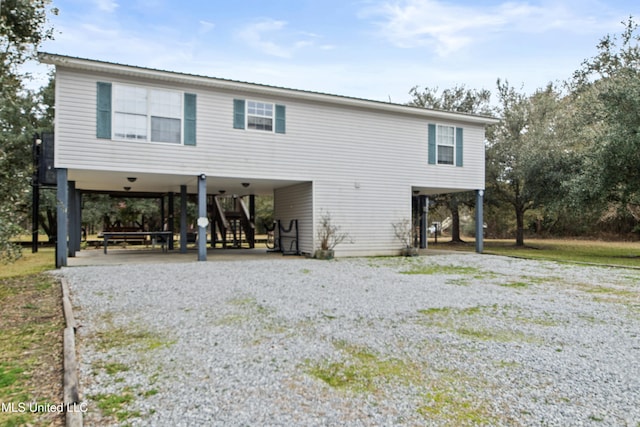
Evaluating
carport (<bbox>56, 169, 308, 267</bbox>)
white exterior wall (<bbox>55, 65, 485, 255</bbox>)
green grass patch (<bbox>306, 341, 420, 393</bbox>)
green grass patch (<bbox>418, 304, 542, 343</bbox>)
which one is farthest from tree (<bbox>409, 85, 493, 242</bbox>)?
green grass patch (<bbox>306, 341, 420, 393</bbox>)

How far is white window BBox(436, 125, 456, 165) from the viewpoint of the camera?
13.6m

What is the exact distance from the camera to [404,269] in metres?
9.57

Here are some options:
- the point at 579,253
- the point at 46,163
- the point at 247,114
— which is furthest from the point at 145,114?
the point at 579,253

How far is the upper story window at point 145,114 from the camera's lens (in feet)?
31.2

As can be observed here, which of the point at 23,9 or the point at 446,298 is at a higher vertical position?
the point at 23,9

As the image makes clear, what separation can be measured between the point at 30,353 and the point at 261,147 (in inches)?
324

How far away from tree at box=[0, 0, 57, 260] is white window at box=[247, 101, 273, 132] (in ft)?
15.9

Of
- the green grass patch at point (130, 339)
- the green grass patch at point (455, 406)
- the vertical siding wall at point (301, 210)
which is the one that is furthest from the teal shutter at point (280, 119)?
the green grass patch at point (455, 406)

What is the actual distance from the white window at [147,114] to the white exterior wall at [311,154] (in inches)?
7.1

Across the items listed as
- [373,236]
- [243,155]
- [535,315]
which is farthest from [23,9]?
[535,315]

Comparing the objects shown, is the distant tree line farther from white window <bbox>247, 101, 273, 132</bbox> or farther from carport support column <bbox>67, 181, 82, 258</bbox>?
carport support column <bbox>67, 181, 82, 258</bbox>

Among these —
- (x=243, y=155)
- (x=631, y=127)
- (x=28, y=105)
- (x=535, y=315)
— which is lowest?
(x=535, y=315)

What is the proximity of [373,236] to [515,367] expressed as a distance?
9461 mm

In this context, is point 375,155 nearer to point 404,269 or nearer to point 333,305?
point 404,269
